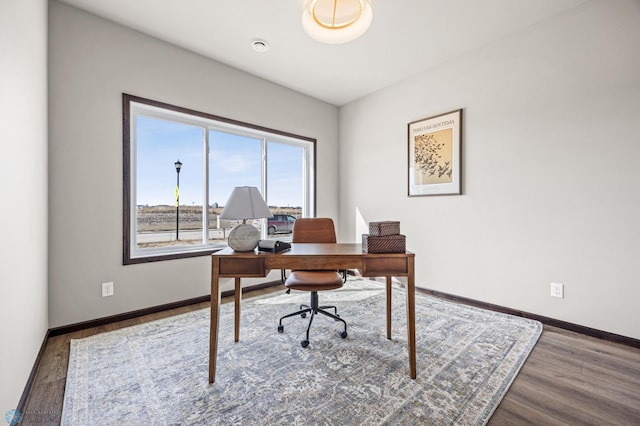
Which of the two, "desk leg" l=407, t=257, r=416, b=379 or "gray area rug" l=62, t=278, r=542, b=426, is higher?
"desk leg" l=407, t=257, r=416, b=379

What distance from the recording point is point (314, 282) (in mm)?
2154

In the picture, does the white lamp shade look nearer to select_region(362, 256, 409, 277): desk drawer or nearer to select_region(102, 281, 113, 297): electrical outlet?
select_region(362, 256, 409, 277): desk drawer

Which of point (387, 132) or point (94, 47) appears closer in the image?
point (94, 47)

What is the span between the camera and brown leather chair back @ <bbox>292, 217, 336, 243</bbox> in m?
2.61

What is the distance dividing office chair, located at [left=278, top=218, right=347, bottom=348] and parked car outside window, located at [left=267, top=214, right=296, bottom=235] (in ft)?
4.44

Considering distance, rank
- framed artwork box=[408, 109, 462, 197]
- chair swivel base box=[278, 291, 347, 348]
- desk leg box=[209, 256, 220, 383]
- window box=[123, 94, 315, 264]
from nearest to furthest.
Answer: desk leg box=[209, 256, 220, 383]
chair swivel base box=[278, 291, 347, 348]
window box=[123, 94, 315, 264]
framed artwork box=[408, 109, 462, 197]

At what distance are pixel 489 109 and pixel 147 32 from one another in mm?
3533

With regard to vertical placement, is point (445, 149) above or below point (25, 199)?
above

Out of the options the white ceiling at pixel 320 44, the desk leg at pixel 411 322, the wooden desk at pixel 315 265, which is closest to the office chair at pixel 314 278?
the wooden desk at pixel 315 265

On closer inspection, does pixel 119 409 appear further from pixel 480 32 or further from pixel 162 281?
pixel 480 32

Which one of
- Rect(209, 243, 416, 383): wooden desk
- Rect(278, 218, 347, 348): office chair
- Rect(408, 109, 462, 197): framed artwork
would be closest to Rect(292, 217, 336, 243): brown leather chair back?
Rect(278, 218, 347, 348): office chair

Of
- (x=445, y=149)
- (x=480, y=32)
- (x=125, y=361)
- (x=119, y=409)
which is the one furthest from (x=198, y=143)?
(x=480, y=32)

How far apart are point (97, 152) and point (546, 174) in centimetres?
406

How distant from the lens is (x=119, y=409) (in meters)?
1.41
